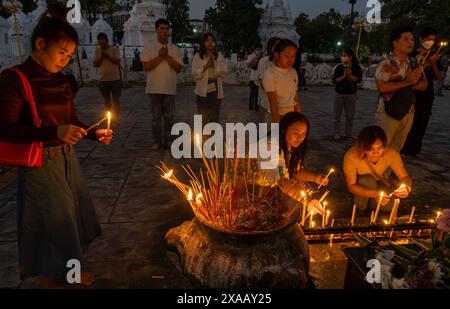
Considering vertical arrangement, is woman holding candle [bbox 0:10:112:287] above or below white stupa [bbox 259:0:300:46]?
below

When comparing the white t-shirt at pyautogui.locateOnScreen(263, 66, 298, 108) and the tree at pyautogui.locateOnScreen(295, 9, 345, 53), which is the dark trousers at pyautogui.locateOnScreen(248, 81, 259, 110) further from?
the tree at pyautogui.locateOnScreen(295, 9, 345, 53)

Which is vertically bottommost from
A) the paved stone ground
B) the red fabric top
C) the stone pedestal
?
the paved stone ground

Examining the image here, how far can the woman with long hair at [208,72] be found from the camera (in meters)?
6.22

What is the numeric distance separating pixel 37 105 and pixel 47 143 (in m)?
0.25

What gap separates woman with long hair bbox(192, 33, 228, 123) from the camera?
20.4 feet

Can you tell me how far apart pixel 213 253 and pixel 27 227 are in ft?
4.08

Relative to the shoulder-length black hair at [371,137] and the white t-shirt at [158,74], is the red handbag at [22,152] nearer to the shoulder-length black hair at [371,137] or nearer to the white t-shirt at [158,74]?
the shoulder-length black hair at [371,137]

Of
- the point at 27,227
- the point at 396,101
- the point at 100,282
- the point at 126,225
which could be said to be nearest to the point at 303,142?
the point at 396,101

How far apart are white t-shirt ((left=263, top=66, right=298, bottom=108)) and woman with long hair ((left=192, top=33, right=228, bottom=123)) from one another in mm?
2107

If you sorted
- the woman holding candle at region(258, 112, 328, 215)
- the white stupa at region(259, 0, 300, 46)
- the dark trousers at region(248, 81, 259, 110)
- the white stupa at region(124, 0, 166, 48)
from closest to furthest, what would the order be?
the woman holding candle at region(258, 112, 328, 215) < the dark trousers at region(248, 81, 259, 110) < the white stupa at region(124, 0, 166, 48) < the white stupa at region(259, 0, 300, 46)

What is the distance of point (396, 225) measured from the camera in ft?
10.2

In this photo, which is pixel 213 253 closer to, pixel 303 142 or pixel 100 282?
pixel 100 282

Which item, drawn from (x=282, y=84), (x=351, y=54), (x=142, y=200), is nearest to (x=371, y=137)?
(x=282, y=84)

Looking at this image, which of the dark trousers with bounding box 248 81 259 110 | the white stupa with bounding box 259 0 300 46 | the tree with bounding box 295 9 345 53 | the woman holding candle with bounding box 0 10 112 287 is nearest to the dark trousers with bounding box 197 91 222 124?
the dark trousers with bounding box 248 81 259 110
